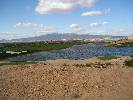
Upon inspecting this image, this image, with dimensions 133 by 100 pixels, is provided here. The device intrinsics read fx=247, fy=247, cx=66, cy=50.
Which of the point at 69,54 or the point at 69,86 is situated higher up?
the point at 69,86

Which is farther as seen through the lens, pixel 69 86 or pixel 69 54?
pixel 69 54

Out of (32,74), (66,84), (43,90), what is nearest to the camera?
(43,90)

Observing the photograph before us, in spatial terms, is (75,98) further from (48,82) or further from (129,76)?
(129,76)

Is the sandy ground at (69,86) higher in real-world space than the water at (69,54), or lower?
higher

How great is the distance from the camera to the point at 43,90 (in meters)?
29.0

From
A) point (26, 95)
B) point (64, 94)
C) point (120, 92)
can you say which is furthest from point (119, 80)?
point (26, 95)

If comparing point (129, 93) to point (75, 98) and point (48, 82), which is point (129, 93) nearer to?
point (75, 98)

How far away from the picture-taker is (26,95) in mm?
27250

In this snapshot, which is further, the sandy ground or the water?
the water

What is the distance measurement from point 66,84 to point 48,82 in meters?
2.87

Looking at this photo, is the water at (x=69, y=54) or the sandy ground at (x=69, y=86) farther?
the water at (x=69, y=54)

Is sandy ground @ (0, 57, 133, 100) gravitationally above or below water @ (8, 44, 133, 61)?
above

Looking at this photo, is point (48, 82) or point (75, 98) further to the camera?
point (48, 82)

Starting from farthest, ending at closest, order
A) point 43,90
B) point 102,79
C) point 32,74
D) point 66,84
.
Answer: point 32,74 < point 102,79 < point 66,84 < point 43,90
